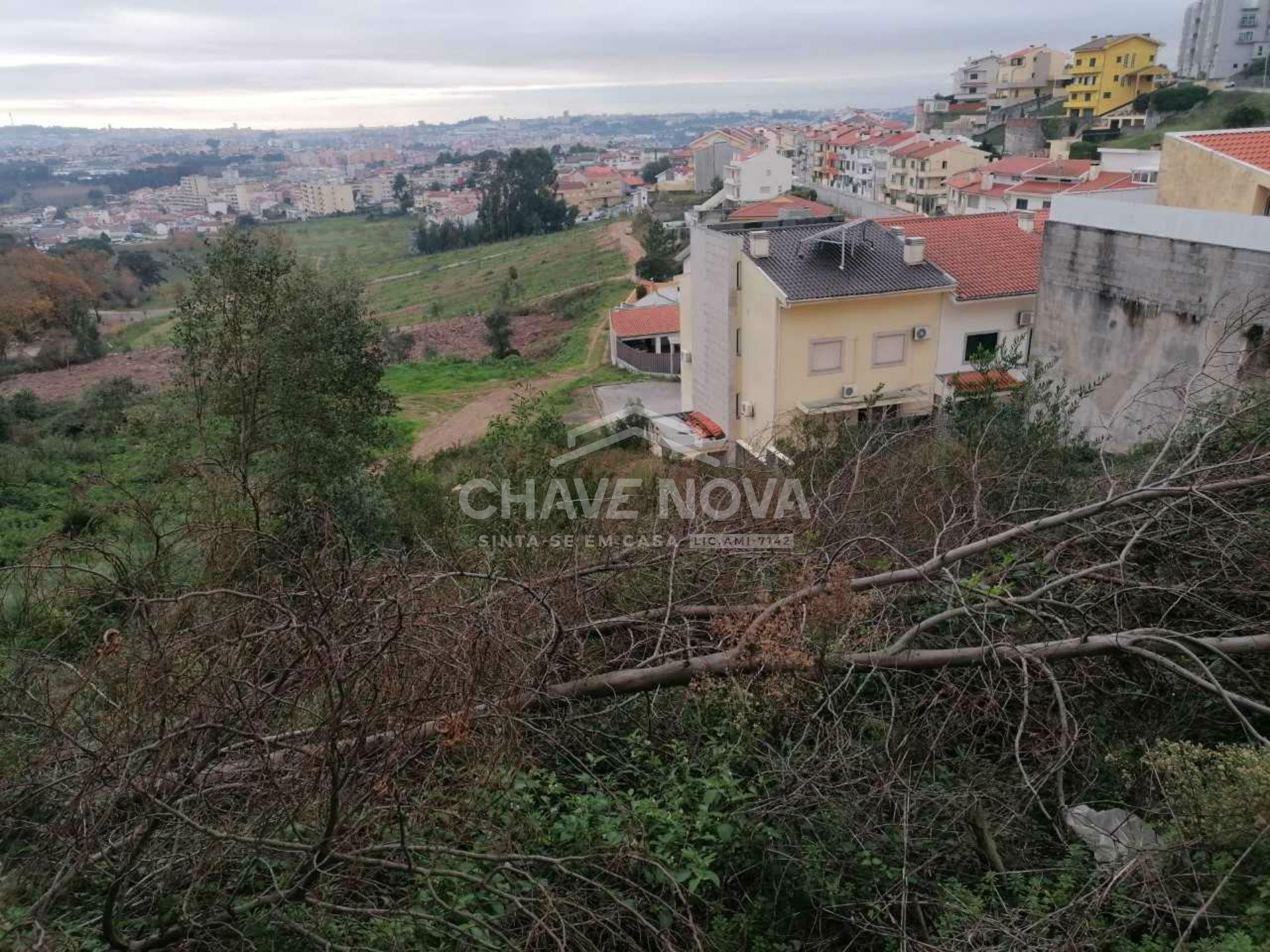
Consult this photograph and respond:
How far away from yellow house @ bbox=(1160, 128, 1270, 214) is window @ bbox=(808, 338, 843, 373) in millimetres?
4551

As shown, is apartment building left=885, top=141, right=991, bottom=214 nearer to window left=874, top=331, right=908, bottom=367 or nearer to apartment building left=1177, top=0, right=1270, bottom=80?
apartment building left=1177, top=0, right=1270, bottom=80

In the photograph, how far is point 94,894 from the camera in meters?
3.31

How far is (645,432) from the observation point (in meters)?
15.9

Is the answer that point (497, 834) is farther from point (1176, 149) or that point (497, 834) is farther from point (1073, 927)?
point (1176, 149)

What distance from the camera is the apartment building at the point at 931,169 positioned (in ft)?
147

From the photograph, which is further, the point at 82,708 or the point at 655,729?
the point at 655,729

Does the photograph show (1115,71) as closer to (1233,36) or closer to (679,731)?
(1233,36)

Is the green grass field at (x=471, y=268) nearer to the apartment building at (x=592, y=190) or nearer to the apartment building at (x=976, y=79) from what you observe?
the apartment building at (x=592, y=190)

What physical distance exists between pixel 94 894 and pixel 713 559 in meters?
3.38

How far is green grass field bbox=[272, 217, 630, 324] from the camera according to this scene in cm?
3900

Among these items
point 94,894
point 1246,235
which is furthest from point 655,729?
point 1246,235

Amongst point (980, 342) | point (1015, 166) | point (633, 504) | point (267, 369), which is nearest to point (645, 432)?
point (980, 342)

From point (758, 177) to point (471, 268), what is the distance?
16.8 m

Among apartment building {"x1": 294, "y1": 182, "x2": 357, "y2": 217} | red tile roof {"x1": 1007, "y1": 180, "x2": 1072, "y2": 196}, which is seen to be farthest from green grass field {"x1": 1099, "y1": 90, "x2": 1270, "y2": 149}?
apartment building {"x1": 294, "y1": 182, "x2": 357, "y2": 217}
